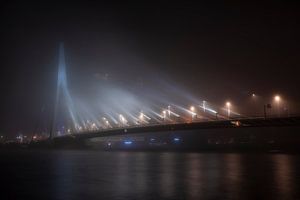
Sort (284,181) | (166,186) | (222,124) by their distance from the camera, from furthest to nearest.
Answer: (222,124)
(284,181)
(166,186)

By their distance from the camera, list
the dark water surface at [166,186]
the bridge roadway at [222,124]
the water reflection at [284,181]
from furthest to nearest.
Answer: the bridge roadway at [222,124] → the dark water surface at [166,186] → the water reflection at [284,181]

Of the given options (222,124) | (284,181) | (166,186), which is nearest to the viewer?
(166,186)

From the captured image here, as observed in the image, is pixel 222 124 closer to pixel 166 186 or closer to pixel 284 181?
pixel 284 181

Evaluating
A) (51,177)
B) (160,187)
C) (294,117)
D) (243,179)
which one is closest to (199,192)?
(160,187)

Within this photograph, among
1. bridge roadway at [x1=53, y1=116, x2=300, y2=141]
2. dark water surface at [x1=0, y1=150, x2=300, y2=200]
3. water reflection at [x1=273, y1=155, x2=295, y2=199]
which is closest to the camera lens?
water reflection at [x1=273, y1=155, x2=295, y2=199]

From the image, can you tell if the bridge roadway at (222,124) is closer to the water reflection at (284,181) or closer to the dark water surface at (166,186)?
the water reflection at (284,181)

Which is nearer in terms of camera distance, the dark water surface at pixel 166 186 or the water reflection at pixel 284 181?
the water reflection at pixel 284 181

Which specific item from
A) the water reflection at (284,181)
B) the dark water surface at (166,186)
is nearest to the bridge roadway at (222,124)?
the water reflection at (284,181)

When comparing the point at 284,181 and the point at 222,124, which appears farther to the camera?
the point at 222,124

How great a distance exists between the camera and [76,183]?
27.0 metres

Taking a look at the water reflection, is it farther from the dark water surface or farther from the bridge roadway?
the bridge roadway

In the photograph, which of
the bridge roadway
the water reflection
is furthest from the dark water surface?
the bridge roadway

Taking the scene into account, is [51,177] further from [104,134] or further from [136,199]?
[104,134]

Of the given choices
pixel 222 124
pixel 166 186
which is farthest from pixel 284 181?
pixel 222 124
